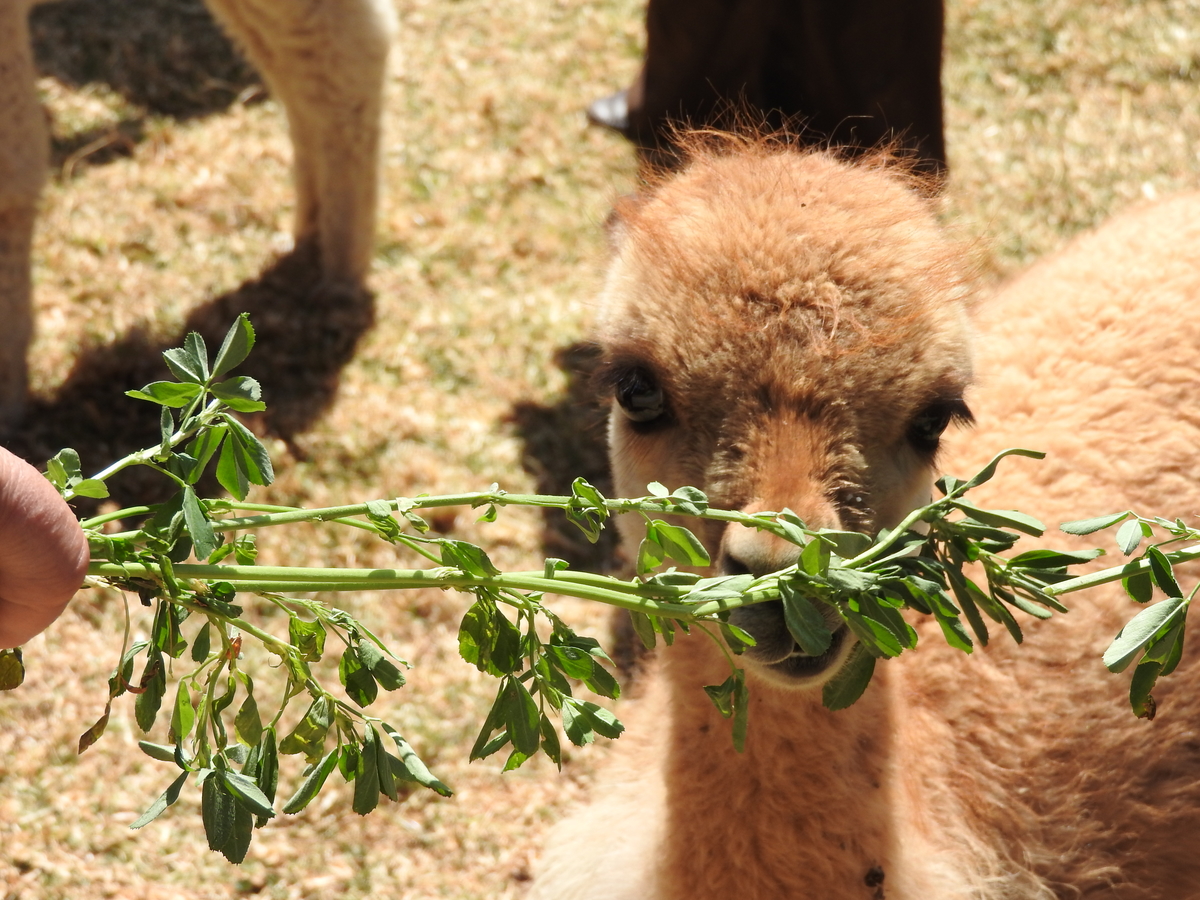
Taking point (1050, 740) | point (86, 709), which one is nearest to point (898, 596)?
point (1050, 740)

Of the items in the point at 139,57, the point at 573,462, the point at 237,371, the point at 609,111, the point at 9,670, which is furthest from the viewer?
the point at 139,57

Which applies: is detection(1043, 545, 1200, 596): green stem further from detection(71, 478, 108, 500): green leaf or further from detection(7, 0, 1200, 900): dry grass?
detection(7, 0, 1200, 900): dry grass

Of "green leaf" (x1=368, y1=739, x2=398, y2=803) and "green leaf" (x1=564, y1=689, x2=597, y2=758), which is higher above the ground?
"green leaf" (x1=564, y1=689, x2=597, y2=758)

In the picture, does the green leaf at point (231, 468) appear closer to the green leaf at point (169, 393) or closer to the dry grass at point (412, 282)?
the green leaf at point (169, 393)

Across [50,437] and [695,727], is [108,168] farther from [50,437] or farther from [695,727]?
[695,727]

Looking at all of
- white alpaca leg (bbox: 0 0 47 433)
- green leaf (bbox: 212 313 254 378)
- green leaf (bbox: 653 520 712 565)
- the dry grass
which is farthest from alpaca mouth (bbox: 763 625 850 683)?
white alpaca leg (bbox: 0 0 47 433)

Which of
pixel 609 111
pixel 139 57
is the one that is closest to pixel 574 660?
pixel 609 111

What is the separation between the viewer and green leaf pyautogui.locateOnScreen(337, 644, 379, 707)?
145cm

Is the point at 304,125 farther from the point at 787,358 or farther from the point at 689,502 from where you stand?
the point at 689,502

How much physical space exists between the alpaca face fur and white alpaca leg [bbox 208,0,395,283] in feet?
7.49

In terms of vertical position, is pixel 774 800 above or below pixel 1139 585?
below

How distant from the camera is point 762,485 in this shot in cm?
161

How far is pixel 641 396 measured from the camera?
5.96 feet

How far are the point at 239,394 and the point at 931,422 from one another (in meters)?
1.05
